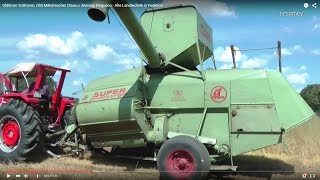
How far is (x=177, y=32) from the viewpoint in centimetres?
828

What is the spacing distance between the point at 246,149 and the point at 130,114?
194 centimetres

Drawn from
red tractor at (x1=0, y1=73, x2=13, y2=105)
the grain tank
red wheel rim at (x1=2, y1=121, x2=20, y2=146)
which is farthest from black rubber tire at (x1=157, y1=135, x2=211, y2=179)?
red tractor at (x1=0, y1=73, x2=13, y2=105)

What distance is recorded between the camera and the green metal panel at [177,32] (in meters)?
8.21

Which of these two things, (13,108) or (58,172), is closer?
(58,172)

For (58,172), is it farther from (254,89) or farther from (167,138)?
(254,89)

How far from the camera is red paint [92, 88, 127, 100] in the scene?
8141mm

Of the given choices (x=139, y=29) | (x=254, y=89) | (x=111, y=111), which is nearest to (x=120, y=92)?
(x=111, y=111)

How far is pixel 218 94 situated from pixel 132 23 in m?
1.89

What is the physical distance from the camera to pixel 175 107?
26.1 ft

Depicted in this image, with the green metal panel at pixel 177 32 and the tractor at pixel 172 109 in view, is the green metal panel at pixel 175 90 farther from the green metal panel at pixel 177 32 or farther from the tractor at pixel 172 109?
the green metal panel at pixel 177 32

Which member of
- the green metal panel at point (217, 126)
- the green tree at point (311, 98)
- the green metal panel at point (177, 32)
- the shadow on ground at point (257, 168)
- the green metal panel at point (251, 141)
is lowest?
the shadow on ground at point (257, 168)

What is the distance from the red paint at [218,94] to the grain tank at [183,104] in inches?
0.6

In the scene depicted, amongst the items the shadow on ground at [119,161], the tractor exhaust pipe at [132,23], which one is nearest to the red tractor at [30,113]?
the shadow on ground at [119,161]

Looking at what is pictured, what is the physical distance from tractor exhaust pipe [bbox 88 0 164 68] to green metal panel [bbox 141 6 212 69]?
268 millimetres
